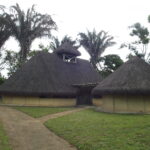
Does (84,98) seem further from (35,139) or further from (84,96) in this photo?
(35,139)

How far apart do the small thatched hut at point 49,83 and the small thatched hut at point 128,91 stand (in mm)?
5263

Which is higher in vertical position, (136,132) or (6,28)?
(6,28)

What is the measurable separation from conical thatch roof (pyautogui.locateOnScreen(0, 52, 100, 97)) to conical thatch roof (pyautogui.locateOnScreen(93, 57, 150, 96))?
570cm

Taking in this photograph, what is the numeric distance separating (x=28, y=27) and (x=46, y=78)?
1225cm

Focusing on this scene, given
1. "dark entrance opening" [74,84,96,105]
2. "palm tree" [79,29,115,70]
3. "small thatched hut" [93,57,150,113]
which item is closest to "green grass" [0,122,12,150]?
"small thatched hut" [93,57,150,113]

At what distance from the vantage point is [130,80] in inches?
760

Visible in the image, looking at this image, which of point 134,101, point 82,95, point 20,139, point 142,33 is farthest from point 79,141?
point 142,33

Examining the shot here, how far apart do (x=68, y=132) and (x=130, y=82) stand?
10.7 meters

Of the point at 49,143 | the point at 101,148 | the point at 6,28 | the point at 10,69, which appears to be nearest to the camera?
the point at 101,148

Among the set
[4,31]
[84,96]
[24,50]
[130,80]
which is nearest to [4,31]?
[4,31]

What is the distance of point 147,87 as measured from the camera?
18078mm

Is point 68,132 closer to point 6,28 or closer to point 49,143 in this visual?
point 49,143

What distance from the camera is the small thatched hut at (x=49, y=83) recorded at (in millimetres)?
24062

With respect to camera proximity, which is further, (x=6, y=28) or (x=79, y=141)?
(x=6, y=28)
